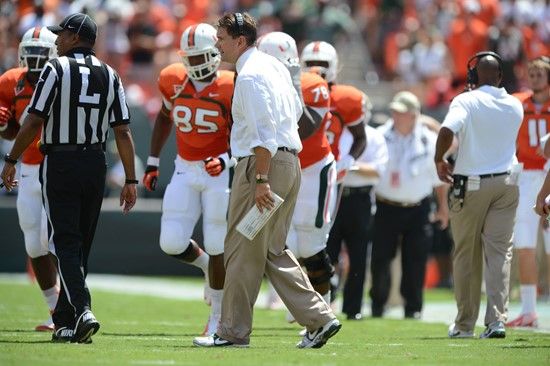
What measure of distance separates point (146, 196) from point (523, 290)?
8222 mm

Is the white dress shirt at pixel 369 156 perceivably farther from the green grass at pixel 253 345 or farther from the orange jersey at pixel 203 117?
the orange jersey at pixel 203 117

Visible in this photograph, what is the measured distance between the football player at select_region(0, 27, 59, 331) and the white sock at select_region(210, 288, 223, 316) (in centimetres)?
127

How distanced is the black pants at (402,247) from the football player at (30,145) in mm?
3882

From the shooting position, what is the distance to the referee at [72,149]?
898 cm

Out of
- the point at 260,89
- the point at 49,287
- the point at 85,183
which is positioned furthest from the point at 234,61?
the point at 49,287

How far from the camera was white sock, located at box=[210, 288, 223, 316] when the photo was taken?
10.2m

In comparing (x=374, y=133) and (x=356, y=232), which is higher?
(x=374, y=133)

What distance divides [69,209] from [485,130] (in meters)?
3.31

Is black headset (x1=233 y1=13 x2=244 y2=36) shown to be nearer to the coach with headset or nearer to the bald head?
the coach with headset

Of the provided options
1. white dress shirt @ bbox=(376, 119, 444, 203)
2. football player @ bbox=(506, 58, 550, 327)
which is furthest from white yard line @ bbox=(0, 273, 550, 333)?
white dress shirt @ bbox=(376, 119, 444, 203)

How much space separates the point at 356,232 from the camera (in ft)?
42.9

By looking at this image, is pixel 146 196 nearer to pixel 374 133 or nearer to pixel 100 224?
pixel 100 224

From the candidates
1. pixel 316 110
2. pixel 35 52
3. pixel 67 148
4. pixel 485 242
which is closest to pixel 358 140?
pixel 316 110

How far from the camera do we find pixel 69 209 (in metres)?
9.09
